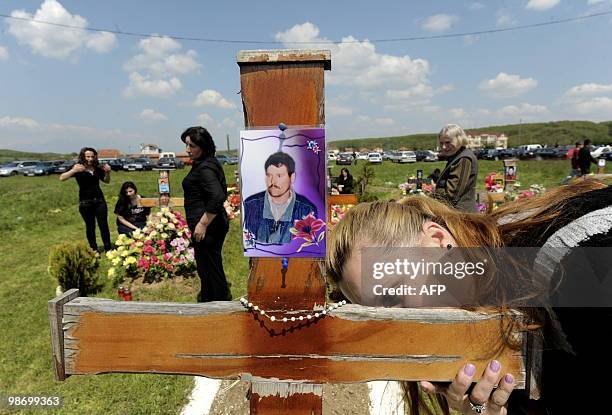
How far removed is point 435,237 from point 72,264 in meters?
4.89

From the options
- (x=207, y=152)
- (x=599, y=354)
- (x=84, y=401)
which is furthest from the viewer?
(x=207, y=152)

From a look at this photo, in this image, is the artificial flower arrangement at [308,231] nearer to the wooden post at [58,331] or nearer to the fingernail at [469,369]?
the fingernail at [469,369]

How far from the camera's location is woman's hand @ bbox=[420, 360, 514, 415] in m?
0.97

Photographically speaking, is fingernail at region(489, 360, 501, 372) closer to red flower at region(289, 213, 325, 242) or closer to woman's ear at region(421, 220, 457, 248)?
woman's ear at region(421, 220, 457, 248)

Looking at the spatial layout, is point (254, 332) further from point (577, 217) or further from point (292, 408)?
point (577, 217)

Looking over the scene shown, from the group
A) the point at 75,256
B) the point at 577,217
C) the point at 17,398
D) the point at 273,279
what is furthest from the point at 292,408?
the point at 75,256

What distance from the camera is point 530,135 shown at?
107 m

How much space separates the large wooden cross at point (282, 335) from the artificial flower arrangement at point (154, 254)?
4.60 meters

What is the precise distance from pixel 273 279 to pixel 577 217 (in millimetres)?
737

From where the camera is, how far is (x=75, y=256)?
4758 millimetres

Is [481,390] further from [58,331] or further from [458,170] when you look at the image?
[458,170]

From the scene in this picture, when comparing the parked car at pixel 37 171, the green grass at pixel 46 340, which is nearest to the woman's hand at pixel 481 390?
the green grass at pixel 46 340

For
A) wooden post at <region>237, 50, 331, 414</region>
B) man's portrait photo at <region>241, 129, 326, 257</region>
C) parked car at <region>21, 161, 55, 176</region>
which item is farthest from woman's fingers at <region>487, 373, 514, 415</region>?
parked car at <region>21, 161, 55, 176</region>

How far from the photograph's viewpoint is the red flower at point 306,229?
0.96m
